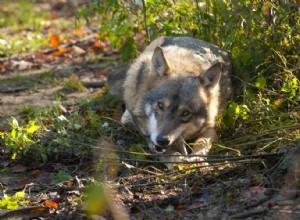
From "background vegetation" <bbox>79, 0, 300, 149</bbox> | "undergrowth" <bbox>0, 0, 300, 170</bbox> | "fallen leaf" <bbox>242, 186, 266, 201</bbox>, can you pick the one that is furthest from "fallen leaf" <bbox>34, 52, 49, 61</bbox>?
"fallen leaf" <bbox>242, 186, 266, 201</bbox>

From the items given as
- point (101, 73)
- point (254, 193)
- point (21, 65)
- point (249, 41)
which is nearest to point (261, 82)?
point (249, 41)

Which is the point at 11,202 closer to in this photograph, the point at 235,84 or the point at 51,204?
the point at 51,204

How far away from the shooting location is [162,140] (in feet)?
18.2

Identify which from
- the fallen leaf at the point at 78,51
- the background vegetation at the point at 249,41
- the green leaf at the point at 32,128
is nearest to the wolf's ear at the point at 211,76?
the background vegetation at the point at 249,41

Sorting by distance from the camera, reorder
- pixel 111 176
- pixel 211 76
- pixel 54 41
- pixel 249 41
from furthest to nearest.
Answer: pixel 54 41, pixel 249 41, pixel 211 76, pixel 111 176

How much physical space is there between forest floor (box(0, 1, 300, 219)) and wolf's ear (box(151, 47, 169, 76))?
2.58 ft

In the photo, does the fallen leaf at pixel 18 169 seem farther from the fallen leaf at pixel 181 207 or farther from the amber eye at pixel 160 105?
the fallen leaf at pixel 181 207

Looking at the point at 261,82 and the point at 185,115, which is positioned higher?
the point at 261,82

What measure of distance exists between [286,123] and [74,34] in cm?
661

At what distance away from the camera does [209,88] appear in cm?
619

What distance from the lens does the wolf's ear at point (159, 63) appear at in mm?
6089

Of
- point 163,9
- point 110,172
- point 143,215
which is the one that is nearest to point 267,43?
point 163,9

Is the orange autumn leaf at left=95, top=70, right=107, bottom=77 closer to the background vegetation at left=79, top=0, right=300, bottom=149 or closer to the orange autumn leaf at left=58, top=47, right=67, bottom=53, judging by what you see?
the background vegetation at left=79, top=0, right=300, bottom=149

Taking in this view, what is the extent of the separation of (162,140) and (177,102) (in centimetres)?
50
